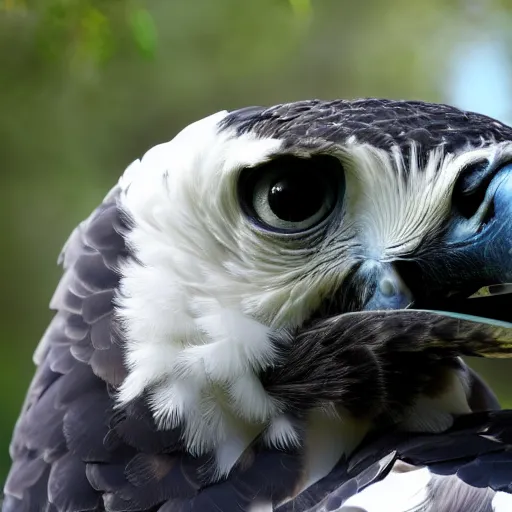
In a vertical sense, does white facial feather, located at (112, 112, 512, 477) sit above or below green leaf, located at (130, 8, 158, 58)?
below

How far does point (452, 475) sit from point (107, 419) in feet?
1.31

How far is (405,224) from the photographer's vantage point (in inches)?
30.0

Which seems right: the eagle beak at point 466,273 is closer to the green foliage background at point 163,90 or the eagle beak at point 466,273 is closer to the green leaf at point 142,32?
the green leaf at point 142,32

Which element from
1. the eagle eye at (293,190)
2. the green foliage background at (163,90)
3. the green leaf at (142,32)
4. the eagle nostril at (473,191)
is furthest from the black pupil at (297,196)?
the green foliage background at (163,90)

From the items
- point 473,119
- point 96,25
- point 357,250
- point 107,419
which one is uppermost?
point 96,25

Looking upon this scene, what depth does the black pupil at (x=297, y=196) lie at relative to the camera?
80cm

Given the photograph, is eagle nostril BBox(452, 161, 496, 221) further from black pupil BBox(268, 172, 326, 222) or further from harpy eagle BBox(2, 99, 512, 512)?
black pupil BBox(268, 172, 326, 222)

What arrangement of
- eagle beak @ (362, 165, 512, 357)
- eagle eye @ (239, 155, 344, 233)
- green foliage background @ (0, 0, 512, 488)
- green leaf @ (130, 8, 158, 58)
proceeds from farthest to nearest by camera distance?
green foliage background @ (0, 0, 512, 488)
green leaf @ (130, 8, 158, 58)
eagle eye @ (239, 155, 344, 233)
eagle beak @ (362, 165, 512, 357)

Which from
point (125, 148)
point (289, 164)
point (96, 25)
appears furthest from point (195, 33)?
point (289, 164)

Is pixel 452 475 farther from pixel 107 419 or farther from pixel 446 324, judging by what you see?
pixel 107 419

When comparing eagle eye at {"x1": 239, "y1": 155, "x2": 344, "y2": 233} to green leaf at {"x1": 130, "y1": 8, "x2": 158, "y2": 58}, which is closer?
eagle eye at {"x1": 239, "y1": 155, "x2": 344, "y2": 233}

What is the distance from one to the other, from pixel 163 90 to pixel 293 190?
1.88m

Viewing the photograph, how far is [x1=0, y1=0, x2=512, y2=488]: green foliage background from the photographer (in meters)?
2.48

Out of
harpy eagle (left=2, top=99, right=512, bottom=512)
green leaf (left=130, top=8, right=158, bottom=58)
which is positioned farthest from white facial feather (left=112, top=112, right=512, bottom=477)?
green leaf (left=130, top=8, right=158, bottom=58)
